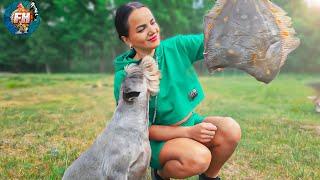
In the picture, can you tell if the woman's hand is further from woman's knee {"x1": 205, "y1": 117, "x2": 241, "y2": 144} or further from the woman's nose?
the woman's nose

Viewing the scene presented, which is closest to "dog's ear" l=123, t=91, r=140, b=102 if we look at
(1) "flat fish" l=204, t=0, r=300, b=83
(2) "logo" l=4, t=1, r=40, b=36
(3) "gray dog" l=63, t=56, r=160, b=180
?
(3) "gray dog" l=63, t=56, r=160, b=180

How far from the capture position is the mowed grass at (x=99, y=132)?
15.2ft

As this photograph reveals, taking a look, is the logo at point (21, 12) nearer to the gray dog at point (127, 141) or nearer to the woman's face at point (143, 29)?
the woman's face at point (143, 29)

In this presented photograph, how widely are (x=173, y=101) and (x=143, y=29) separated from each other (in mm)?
578

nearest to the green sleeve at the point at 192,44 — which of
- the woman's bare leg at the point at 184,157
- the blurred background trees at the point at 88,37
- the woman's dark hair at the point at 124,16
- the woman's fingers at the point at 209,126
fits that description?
the woman's dark hair at the point at 124,16

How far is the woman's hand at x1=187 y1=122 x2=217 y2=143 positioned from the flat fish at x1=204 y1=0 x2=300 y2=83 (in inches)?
16.7

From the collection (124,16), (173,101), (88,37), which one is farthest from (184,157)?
(88,37)

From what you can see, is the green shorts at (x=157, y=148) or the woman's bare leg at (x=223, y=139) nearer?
the green shorts at (x=157, y=148)

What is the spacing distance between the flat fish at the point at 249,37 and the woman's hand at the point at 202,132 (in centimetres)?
42

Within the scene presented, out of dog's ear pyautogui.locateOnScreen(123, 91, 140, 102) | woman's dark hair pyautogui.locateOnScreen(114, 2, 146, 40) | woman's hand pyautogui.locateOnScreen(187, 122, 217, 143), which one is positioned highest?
woman's dark hair pyautogui.locateOnScreen(114, 2, 146, 40)

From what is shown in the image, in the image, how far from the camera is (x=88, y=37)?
113 ft

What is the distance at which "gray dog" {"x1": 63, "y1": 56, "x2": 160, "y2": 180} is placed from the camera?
3041 mm

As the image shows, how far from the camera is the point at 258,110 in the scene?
920cm

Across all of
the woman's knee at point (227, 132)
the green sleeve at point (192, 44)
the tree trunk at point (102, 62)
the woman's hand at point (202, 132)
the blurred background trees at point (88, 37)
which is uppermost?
the green sleeve at point (192, 44)
